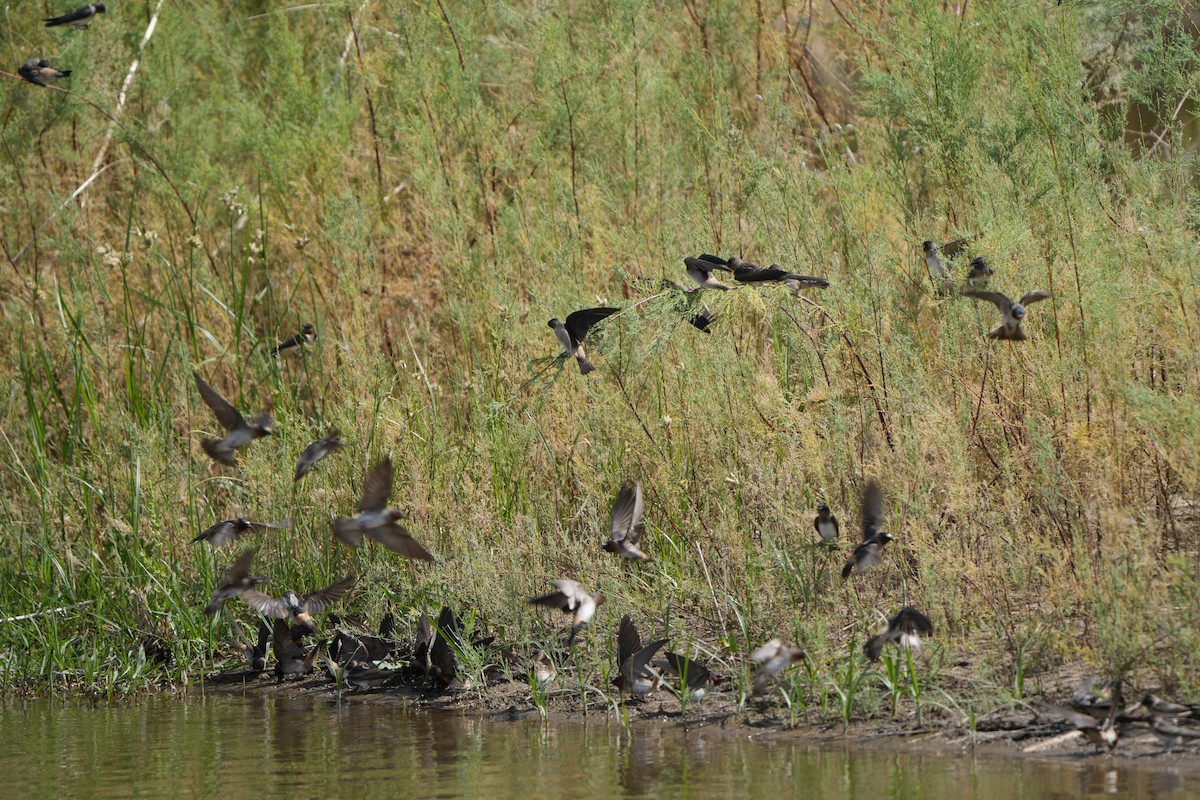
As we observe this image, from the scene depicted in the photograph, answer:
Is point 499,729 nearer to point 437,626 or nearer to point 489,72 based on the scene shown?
point 437,626

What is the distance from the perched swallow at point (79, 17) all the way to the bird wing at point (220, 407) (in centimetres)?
312

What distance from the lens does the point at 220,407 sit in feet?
15.7

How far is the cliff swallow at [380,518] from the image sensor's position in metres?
4.51

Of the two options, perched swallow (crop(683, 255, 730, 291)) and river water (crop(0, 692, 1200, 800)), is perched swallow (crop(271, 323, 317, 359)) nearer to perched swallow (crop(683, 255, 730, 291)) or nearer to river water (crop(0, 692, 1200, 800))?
river water (crop(0, 692, 1200, 800))

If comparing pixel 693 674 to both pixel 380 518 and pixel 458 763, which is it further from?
pixel 380 518

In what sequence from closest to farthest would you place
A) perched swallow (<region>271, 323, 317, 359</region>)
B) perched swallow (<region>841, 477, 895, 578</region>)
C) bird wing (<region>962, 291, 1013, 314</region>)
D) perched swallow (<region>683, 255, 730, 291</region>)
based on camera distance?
1. perched swallow (<region>841, 477, 895, 578</region>)
2. bird wing (<region>962, 291, 1013, 314</region>)
3. perched swallow (<region>683, 255, 730, 291</region>)
4. perched swallow (<region>271, 323, 317, 359</region>)

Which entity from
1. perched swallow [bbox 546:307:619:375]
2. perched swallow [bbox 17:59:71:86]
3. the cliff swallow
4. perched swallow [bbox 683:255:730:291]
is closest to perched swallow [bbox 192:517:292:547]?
the cliff swallow

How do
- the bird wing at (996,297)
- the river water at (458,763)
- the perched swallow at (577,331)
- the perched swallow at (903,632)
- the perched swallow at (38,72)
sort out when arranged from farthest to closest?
the perched swallow at (38,72) < the perched swallow at (577,331) < the bird wing at (996,297) < the perched swallow at (903,632) < the river water at (458,763)

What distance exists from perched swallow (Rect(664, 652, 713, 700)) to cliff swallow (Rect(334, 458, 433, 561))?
0.89 metres

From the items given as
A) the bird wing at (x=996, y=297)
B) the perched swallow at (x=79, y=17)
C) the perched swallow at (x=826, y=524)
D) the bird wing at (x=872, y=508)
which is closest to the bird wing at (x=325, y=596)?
the perched swallow at (x=826, y=524)

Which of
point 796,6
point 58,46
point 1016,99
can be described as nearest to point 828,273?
point 1016,99

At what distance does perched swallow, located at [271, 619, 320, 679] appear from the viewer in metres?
5.23

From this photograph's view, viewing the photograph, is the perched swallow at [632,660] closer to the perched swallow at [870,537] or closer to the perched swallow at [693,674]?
the perched swallow at [693,674]

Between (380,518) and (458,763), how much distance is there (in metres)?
0.97
